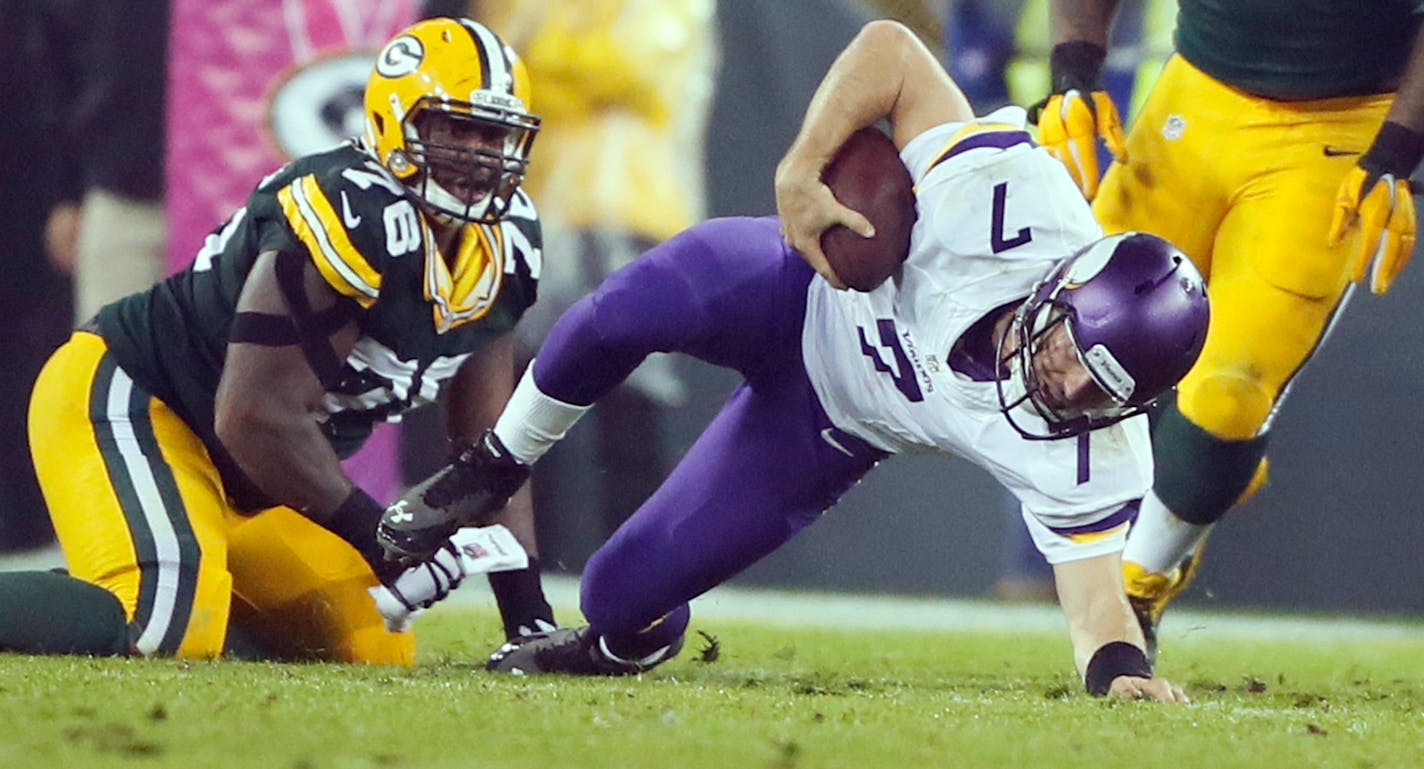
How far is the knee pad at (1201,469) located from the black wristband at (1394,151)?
1.58 ft

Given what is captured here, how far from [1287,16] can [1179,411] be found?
69 centimetres

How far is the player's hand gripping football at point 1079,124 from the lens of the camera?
134 inches

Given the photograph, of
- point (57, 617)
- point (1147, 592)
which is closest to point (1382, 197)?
point (1147, 592)

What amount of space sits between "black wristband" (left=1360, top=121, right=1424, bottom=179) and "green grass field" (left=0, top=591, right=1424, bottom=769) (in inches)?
33.1

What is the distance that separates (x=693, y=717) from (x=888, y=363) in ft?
2.22

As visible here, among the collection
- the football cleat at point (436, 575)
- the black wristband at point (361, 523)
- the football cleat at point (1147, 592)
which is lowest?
the football cleat at point (1147, 592)

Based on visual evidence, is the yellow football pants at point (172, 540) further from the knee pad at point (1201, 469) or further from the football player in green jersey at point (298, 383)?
the knee pad at point (1201, 469)

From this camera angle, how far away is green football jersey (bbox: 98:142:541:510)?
2.99m

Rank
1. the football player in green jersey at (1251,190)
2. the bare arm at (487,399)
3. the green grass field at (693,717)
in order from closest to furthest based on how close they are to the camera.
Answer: the green grass field at (693,717)
the football player in green jersey at (1251,190)
the bare arm at (487,399)

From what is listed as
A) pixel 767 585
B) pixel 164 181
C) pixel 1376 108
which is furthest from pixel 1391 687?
pixel 164 181

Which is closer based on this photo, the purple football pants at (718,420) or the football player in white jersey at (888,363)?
the football player in white jersey at (888,363)

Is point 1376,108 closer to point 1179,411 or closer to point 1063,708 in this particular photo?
point 1179,411

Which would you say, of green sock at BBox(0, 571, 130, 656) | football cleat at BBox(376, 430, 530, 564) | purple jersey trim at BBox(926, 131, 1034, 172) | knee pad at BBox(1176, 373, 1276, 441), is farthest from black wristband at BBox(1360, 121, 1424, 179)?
green sock at BBox(0, 571, 130, 656)

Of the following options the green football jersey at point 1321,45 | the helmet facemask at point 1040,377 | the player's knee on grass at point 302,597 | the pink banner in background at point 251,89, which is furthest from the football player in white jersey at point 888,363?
the pink banner in background at point 251,89
